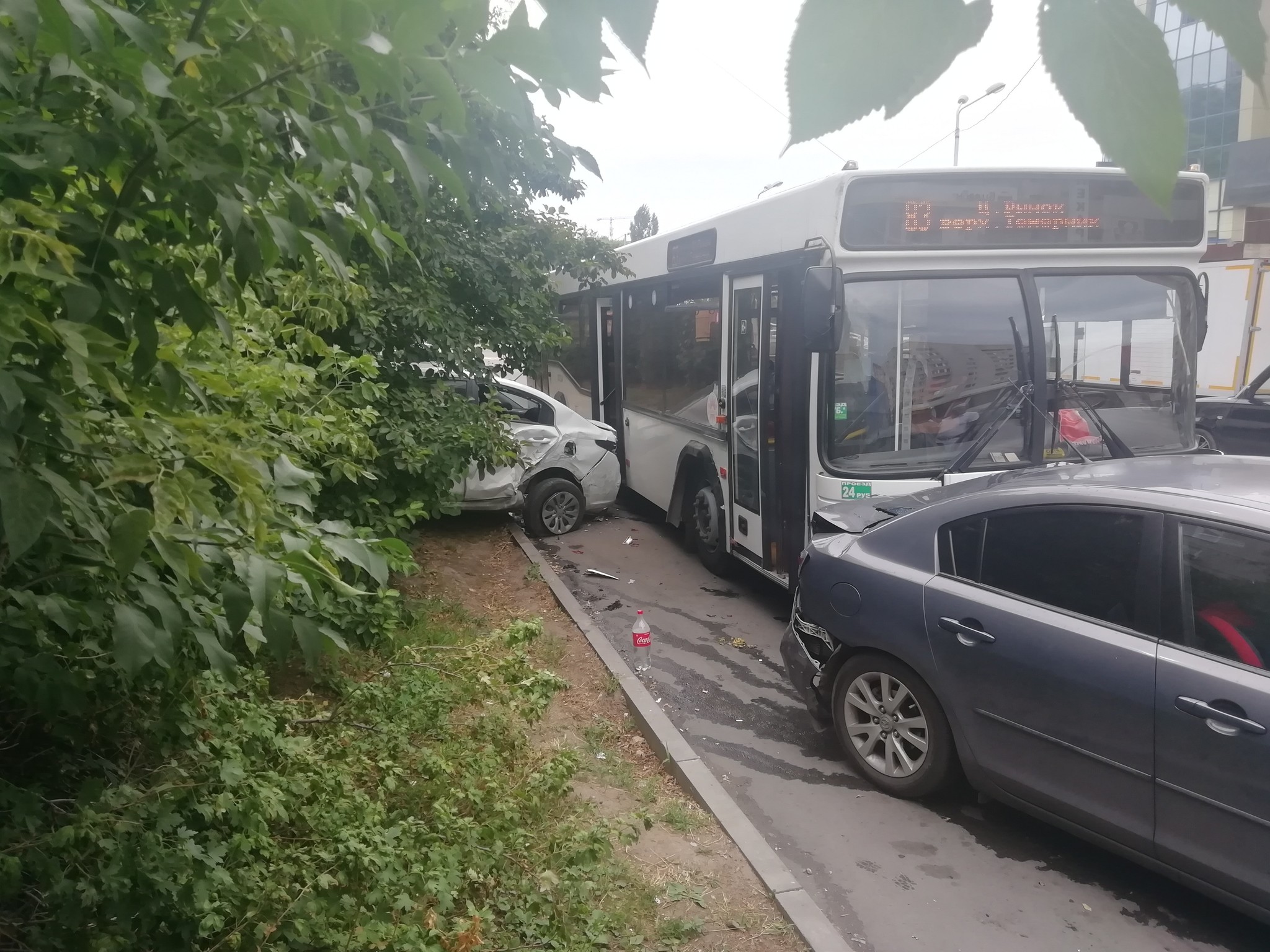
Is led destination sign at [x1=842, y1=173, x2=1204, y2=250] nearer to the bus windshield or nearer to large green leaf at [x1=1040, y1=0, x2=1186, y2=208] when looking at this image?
the bus windshield

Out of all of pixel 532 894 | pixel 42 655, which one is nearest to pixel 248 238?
pixel 42 655

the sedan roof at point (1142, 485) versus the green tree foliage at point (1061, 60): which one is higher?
the green tree foliage at point (1061, 60)

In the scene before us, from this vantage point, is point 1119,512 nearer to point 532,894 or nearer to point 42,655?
point 532,894

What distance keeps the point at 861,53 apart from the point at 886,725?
4.52 metres

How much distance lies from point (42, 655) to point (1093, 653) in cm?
353

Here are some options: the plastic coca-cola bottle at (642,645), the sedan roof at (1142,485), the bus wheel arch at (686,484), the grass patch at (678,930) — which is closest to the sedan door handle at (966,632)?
the sedan roof at (1142,485)

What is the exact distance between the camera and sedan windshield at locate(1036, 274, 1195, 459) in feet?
20.1

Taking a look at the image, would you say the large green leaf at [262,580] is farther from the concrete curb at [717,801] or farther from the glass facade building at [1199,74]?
the concrete curb at [717,801]

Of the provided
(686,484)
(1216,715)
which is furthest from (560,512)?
(1216,715)

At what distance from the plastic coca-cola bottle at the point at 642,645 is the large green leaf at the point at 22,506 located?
201 inches

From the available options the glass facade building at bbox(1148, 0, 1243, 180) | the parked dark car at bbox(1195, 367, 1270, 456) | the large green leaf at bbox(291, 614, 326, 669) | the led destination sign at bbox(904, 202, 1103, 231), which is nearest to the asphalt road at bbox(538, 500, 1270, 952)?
the large green leaf at bbox(291, 614, 326, 669)

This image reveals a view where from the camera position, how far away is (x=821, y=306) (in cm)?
589

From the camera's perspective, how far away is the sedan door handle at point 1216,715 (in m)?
3.33

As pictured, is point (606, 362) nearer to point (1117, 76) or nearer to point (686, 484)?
point (686, 484)
